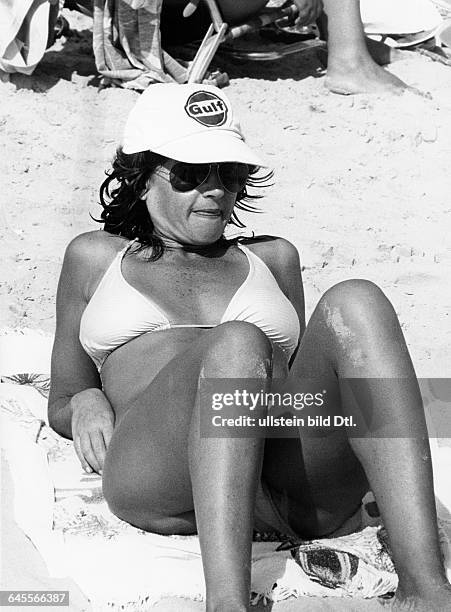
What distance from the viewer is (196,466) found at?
2.13 m

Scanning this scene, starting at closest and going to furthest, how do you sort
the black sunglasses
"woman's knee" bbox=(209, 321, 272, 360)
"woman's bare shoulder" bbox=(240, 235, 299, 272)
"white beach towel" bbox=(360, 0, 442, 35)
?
"woman's knee" bbox=(209, 321, 272, 360)
the black sunglasses
"woman's bare shoulder" bbox=(240, 235, 299, 272)
"white beach towel" bbox=(360, 0, 442, 35)

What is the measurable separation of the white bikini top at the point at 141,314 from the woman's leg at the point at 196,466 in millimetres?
251

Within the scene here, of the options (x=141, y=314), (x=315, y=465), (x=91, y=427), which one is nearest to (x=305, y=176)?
(x=141, y=314)

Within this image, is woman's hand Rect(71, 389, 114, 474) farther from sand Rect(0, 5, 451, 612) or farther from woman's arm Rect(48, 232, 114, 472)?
sand Rect(0, 5, 451, 612)

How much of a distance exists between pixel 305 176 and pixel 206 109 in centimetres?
219

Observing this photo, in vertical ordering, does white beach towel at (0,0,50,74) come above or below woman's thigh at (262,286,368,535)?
below

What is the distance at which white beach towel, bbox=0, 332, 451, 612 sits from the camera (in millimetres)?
2340

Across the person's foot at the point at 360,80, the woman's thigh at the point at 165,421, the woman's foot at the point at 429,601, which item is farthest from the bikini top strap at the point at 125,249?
the person's foot at the point at 360,80

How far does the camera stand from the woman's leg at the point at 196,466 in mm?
2057

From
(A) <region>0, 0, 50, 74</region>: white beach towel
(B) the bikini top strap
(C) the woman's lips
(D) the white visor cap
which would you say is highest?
(D) the white visor cap

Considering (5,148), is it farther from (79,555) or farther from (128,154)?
(79,555)

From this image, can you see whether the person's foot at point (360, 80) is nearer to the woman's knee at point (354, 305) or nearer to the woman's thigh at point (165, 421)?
the woman's thigh at point (165, 421)

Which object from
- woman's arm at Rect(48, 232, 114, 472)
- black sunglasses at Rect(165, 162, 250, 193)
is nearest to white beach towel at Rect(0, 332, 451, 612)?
woman's arm at Rect(48, 232, 114, 472)

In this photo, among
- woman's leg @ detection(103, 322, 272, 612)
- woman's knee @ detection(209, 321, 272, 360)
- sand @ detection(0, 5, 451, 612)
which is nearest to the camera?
woman's leg @ detection(103, 322, 272, 612)
